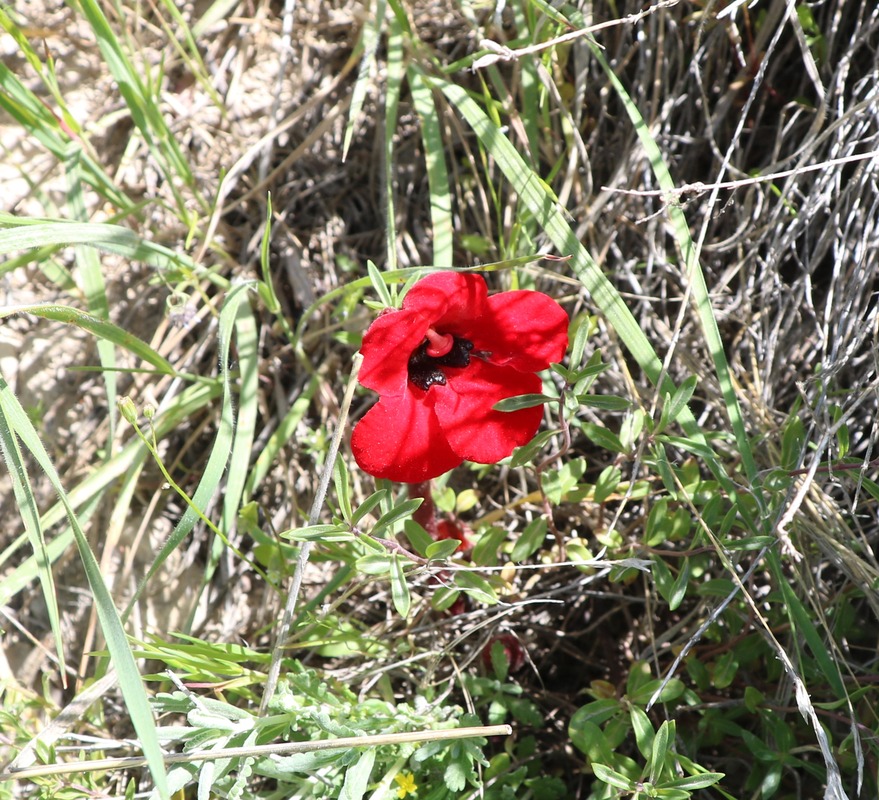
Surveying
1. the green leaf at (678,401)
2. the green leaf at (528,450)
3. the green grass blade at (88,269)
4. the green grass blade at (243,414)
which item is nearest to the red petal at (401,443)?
the green leaf at (528,450)

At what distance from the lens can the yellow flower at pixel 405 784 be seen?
1.24 m

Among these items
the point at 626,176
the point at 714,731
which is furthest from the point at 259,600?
the point at 626,176

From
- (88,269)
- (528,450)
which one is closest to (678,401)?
(528,450)

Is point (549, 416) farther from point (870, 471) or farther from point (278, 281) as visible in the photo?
point (278, 281)

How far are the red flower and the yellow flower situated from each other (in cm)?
48

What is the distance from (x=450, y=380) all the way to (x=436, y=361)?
0.05 m

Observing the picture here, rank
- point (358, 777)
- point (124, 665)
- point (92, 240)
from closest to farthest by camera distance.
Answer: point (124, 665), point (358, 777), point (92, 240)

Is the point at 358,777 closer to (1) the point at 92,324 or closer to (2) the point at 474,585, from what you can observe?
(2) the point at 474,585

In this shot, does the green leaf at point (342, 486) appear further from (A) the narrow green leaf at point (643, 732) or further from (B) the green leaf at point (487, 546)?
(A) the narrow green leaf at point (643, 732)

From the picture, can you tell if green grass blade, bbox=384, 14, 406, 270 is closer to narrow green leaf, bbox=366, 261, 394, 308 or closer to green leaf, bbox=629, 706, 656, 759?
narrow green leaf, bbox=366, 261, 394, 308

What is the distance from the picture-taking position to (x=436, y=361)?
50.8 inches

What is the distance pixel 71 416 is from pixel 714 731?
1.52 meters

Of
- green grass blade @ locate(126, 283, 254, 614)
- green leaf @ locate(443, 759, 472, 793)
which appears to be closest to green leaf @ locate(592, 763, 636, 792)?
green leaf @ locate(443, 759, 472, 793)

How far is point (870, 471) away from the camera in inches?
54.3
